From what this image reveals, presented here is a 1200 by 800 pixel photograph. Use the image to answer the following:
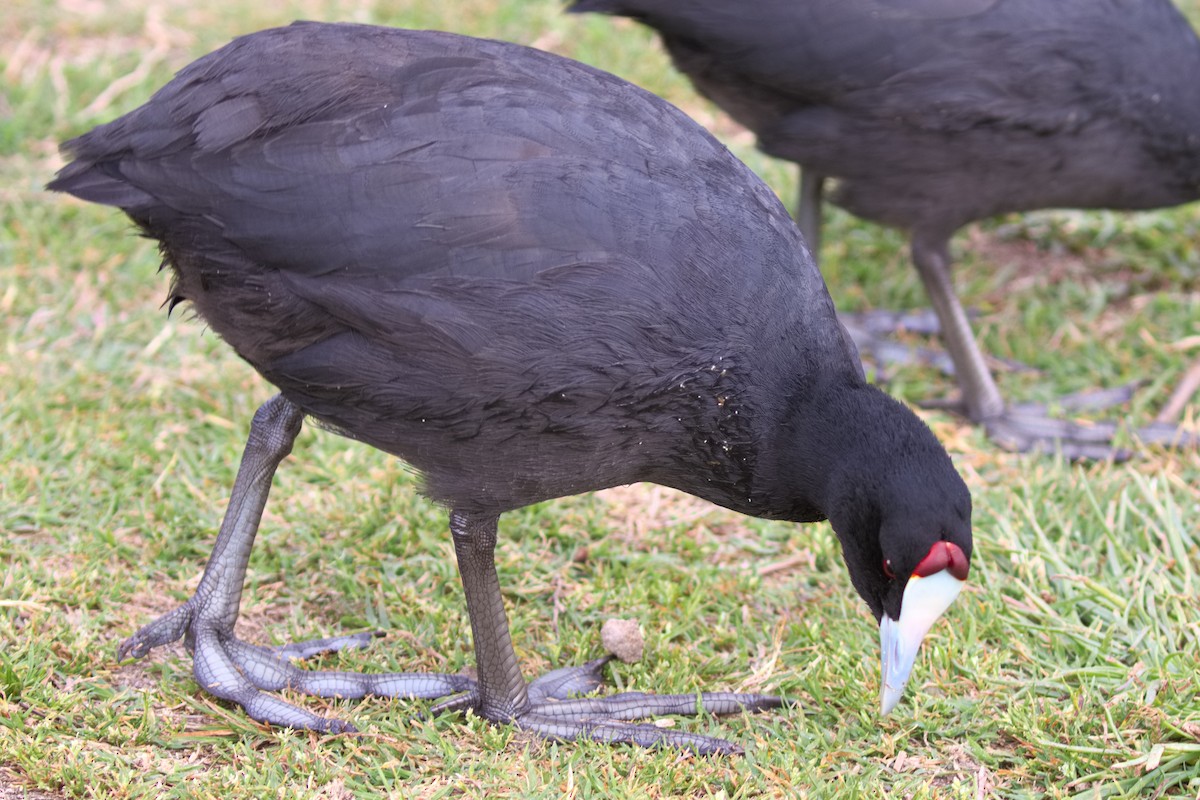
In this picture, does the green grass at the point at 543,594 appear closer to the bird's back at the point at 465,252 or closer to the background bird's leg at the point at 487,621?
the background bird's leg at the point at 487,621

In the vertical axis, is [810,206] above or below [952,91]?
below

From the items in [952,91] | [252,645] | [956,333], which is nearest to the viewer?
[252,645]

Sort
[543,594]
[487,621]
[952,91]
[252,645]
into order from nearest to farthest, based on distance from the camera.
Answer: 1. [487,621]
2. [252,645]
3. [543,594]
4. [952,91]

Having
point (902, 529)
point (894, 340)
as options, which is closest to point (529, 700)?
point (902, 529)

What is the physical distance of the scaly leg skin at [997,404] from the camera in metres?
4.98

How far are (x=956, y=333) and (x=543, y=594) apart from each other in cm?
212

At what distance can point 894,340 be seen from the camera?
5.67 metres

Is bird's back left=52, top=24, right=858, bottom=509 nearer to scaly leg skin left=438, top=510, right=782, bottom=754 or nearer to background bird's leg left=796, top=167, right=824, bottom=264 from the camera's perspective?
scaly leg skin left=438, top=510, right=782, bottom=754

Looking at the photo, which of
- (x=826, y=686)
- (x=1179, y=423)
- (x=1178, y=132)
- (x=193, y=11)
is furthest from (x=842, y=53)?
(x=193, y=11)

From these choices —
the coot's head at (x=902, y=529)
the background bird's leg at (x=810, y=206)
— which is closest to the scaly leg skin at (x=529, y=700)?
the coot's head at (x=902, y=529)

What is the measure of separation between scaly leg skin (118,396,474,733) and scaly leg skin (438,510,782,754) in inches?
5.9

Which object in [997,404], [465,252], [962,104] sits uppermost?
[465,252]

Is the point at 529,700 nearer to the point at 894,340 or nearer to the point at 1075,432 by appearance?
the point at 1075,432

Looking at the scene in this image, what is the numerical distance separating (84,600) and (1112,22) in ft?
13.1
